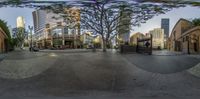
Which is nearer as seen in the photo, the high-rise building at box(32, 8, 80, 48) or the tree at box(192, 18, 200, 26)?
the high-rise building at box(32, 8, 80, 48)

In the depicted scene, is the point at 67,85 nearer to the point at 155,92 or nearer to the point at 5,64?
the point at 5,64

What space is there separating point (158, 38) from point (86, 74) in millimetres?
1112

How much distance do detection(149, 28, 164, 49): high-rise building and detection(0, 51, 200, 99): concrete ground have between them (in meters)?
0.26

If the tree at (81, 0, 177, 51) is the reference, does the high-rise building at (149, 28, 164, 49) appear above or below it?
below

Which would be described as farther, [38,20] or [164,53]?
[164,53]

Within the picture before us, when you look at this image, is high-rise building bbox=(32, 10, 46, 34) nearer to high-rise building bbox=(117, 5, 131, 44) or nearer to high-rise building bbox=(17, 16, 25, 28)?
high-rise building bbox=(17, 16, 25, 28)

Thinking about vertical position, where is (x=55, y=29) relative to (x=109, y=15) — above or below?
below

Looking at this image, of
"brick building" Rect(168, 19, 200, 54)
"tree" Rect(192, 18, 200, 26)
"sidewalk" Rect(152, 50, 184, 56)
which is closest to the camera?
"brick building" Rect(168, 19, 200, 54)

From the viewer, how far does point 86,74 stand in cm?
432

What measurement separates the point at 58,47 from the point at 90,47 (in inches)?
15.6

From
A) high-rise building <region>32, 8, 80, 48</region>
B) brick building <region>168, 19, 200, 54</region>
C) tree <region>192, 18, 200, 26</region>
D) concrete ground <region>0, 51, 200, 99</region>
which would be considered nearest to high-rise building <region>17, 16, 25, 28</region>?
high-rise building <region>32, 8, 80, 48</region>

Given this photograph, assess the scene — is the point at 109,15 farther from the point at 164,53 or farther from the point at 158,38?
the point at 164,53

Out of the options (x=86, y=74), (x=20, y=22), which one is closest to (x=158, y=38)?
(x=86, y=74)

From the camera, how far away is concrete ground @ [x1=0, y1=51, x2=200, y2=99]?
414cm
